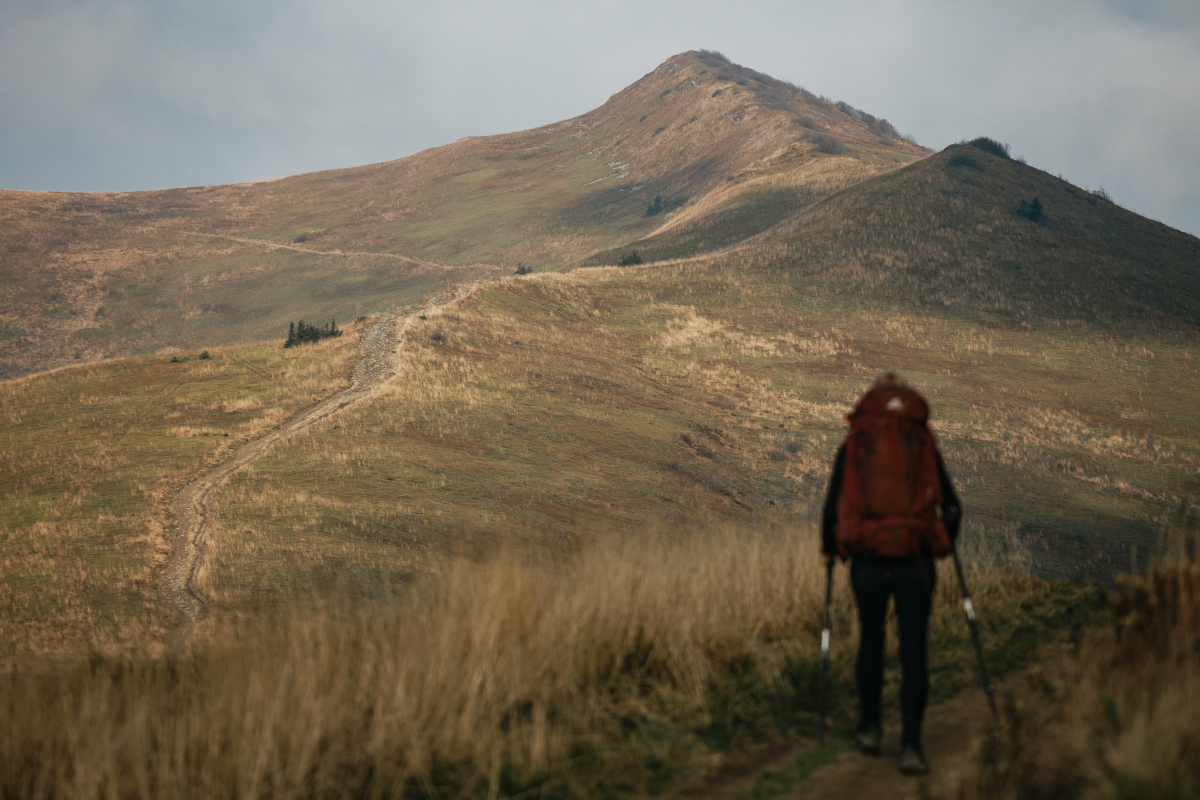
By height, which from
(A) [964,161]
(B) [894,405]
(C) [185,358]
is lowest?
(B) [894,405]

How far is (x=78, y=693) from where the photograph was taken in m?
4.58

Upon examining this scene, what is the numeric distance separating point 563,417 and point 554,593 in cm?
2337

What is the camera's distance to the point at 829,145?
103m

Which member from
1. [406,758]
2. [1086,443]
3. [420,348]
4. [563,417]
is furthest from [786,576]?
[1086,443]

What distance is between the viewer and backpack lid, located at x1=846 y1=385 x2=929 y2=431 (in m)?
4.29

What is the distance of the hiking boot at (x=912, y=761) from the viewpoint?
13.7ft

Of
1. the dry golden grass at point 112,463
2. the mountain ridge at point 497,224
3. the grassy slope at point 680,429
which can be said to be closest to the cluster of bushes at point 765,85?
the mountain ridge at point 497,224

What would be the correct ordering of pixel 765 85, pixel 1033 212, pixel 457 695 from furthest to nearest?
pixel 765 85 → pixel 1033 212 → pixel 457 695

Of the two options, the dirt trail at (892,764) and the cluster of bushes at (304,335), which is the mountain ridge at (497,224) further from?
the dirt trail at (892,764)

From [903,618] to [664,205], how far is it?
4392 inches

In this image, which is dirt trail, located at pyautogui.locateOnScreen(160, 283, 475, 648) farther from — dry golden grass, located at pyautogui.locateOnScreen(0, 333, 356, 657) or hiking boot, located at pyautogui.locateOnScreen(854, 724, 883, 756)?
hiking boot, located at pyautogui.locateOnScreen(854, 724, 883, 756)

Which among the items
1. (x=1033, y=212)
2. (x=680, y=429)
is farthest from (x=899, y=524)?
(x=1033, y=212)

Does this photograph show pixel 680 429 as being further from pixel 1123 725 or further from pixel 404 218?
pixel 404 218

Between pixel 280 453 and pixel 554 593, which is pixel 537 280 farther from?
pixel 554 593
